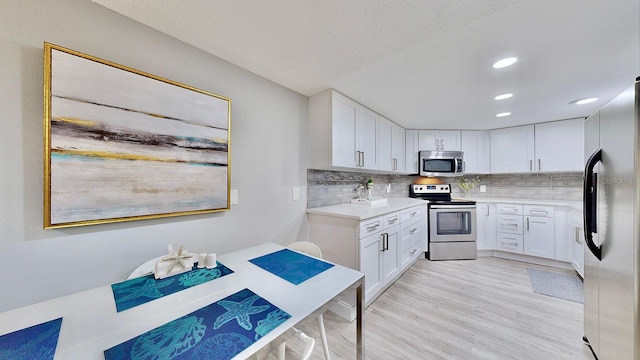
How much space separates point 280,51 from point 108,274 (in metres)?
1.72

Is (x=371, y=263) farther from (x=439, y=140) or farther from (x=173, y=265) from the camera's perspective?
(x=439, y=140)

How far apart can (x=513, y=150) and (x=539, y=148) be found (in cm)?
30

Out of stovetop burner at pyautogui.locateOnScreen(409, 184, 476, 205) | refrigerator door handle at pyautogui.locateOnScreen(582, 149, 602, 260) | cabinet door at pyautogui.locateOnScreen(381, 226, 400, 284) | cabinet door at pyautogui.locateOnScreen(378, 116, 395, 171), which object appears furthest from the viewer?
stovetop burner at pyautogui.locateOnScreen(409, 184, 476, 205)

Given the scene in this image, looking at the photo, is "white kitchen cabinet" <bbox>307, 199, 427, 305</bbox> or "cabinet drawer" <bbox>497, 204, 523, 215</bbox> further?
"cabinet drawer" <bbox>497, 204, 523, 215</bbox>

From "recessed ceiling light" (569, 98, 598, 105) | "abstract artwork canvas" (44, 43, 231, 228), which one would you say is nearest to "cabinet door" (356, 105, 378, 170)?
"abstract artwork canvas" (44, 43, 231, 228)

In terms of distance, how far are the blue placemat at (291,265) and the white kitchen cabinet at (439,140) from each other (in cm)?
327

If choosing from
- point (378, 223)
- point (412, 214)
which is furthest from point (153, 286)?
point (412, 214)

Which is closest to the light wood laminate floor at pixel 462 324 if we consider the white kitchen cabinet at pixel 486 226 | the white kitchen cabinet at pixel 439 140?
the white kitchen cabinet at pixel 486 226

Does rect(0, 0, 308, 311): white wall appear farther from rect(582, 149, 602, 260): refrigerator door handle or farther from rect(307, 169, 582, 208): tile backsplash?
rect(582, 149, 602, 260): refrigerator door handle

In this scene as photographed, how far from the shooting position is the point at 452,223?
341 centimetres

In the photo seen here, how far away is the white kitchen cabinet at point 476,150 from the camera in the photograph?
380 centimetres

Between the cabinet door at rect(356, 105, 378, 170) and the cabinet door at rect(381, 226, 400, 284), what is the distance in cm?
84

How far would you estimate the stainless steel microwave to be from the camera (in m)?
3.74

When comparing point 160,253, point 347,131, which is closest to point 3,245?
point 160,253
